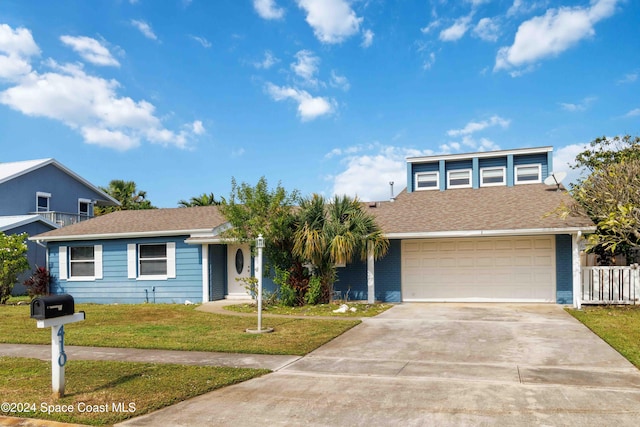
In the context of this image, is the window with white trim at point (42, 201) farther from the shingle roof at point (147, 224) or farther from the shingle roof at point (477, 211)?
the shingle roof at point (477, 211)

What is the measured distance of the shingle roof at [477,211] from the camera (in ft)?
46.3

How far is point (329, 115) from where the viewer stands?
69.8 ft

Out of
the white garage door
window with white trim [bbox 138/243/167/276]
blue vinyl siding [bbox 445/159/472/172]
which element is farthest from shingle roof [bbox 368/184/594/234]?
window with white trim [bbox 138/243/167/276]

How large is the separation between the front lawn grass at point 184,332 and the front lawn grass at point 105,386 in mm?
1498

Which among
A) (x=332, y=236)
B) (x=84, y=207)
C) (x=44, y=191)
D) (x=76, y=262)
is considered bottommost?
(x=76, y=262)

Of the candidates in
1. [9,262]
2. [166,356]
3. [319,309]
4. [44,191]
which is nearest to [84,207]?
[44,191]

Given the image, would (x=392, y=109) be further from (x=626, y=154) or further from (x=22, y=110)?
(x=22, y=110)

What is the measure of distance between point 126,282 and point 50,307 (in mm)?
12753

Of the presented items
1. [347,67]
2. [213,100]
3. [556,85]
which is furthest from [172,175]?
[556,85]

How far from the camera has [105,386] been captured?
5.96m

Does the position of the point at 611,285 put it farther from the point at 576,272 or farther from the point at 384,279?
the point at 384,279

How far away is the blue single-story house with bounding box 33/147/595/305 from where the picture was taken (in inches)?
572

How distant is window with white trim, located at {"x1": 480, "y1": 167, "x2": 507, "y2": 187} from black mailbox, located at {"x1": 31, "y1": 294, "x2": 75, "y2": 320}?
17.2m

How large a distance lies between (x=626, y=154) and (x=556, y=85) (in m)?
6.60
